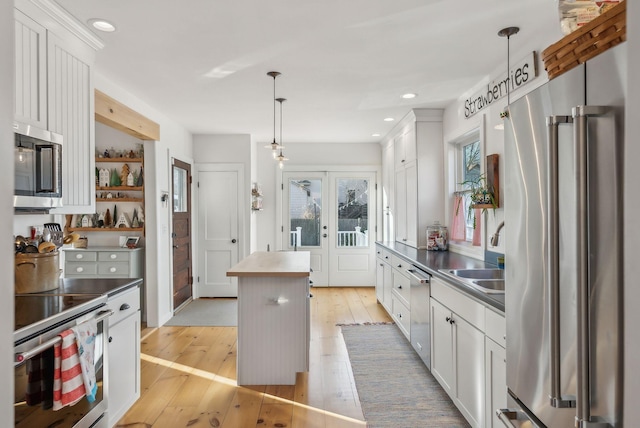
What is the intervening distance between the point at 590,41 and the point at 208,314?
488cm

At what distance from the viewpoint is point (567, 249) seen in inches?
39.9

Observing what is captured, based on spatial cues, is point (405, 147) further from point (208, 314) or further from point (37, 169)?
point (37, 169)

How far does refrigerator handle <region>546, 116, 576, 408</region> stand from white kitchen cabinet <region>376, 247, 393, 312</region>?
3.51 meters

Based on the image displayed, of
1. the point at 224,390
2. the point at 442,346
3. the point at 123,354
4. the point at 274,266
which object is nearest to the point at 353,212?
the point at 274,266

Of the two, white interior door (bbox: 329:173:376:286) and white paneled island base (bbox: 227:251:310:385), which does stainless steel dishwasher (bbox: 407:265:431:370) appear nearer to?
white paneled island base (bbox: 227:251:310:385)

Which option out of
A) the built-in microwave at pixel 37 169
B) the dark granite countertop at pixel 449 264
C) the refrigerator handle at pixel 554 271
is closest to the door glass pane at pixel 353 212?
the dark granite countertop at pixel 449 264

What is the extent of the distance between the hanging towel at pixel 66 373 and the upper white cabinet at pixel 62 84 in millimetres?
991

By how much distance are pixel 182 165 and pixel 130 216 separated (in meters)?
1.18

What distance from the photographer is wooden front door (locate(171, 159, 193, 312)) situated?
5.12 m

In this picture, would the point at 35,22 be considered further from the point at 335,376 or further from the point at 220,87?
the point at 335,376

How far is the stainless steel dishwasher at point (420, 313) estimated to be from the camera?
10.0 feet

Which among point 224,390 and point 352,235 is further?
point 352,235

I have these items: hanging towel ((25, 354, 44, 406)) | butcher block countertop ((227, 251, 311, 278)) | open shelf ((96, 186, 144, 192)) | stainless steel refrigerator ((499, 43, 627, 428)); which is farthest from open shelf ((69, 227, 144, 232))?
stainless steel refrigerator ((499, 43, 627, 428))

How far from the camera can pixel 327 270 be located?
6.68 metres
